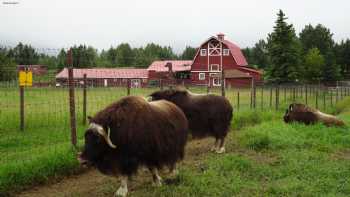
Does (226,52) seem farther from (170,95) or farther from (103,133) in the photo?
(103,133)

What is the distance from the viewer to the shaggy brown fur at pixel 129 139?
5781 mm

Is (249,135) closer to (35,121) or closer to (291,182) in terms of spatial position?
(291,182)

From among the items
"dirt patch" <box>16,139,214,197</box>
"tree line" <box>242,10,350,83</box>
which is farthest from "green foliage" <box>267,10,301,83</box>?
"dirt patch" <box>16,139,214,197</box>

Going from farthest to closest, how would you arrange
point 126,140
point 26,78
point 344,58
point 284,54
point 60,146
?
point 344,58
point 284,54
point 26,78
point 60,146
point 126,140

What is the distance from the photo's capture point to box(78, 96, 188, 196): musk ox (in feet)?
18.9

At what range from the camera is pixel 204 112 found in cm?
934

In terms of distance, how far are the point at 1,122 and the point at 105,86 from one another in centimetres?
405

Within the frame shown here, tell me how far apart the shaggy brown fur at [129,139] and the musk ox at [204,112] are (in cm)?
268

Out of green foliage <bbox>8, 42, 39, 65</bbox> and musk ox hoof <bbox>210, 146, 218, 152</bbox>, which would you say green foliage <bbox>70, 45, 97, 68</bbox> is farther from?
musk ox hoof <bbox>210, 146, 218, 152</bbox>

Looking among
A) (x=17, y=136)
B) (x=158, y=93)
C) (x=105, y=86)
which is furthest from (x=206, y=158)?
(x=105, y=86)

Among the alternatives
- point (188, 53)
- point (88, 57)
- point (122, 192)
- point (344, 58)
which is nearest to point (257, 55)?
point (188, 53)

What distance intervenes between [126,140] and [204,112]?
3747 mm

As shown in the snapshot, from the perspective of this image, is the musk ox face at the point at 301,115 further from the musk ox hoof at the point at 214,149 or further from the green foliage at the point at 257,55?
the green foliage at the point at 257,55

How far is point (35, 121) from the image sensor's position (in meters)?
11.6
